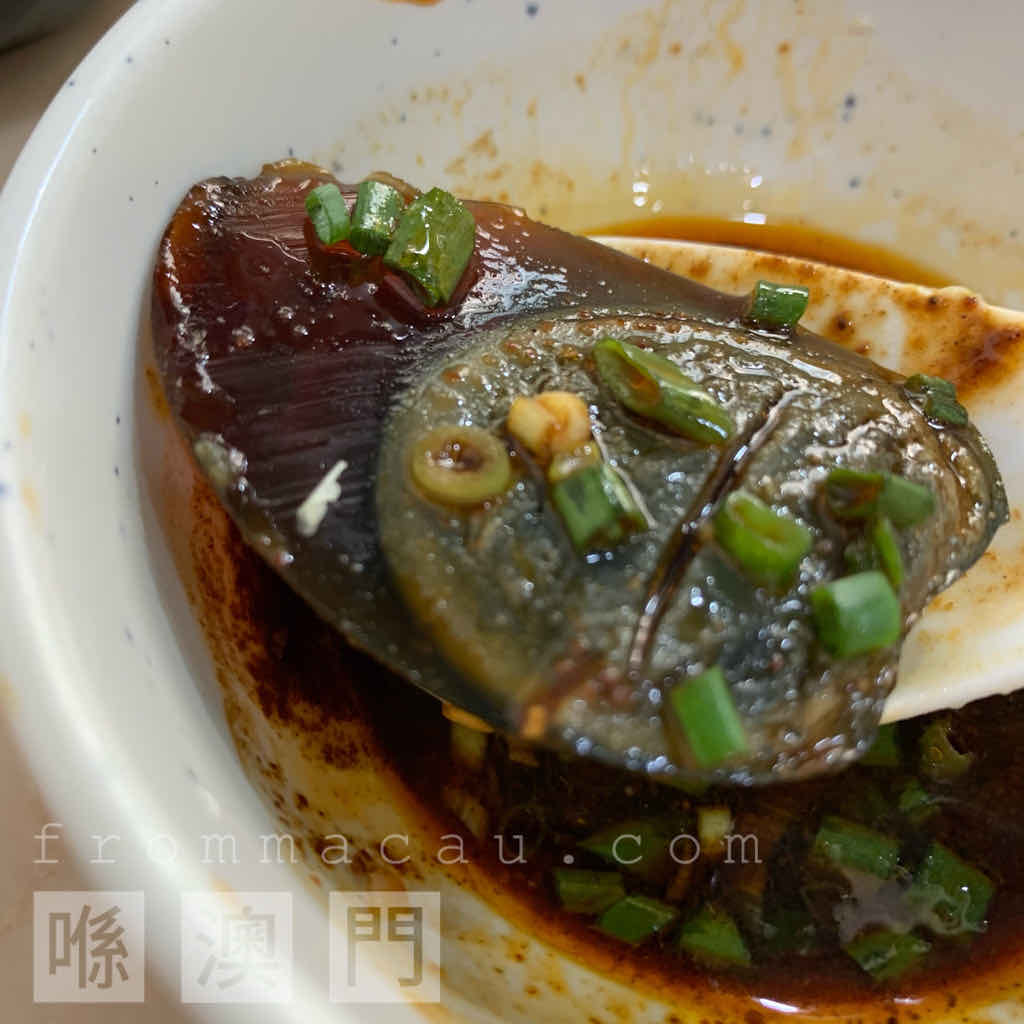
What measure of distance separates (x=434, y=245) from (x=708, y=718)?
68 centimetres

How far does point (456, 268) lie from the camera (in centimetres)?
117

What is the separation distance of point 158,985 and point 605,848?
78 cm

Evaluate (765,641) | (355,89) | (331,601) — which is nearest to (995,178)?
(355,89)

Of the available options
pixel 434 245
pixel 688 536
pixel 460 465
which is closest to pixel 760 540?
pixel 688 536

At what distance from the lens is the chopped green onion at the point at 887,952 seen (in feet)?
4.48

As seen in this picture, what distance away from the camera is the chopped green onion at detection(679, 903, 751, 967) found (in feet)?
4.43

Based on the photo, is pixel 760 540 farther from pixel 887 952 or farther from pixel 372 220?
pixel 887 952

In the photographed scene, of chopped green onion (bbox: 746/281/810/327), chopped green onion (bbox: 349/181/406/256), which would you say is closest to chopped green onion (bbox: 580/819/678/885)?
chopped green onion (bbox: 746/281/810/327)

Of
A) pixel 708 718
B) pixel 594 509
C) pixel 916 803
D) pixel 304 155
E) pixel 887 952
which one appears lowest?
pixel 887 952

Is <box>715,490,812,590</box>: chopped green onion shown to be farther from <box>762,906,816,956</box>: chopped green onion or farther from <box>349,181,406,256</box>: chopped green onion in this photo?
<box>762,906,816,956</box>: chopped green onion

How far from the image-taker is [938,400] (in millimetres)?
1215

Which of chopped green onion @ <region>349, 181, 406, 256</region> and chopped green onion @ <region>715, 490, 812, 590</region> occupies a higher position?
chopped green onion @ <region>349, 181, 406, 256</region>

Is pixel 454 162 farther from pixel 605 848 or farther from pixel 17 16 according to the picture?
pixel 605 848

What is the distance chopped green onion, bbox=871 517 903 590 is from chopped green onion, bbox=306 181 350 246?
75 cm
